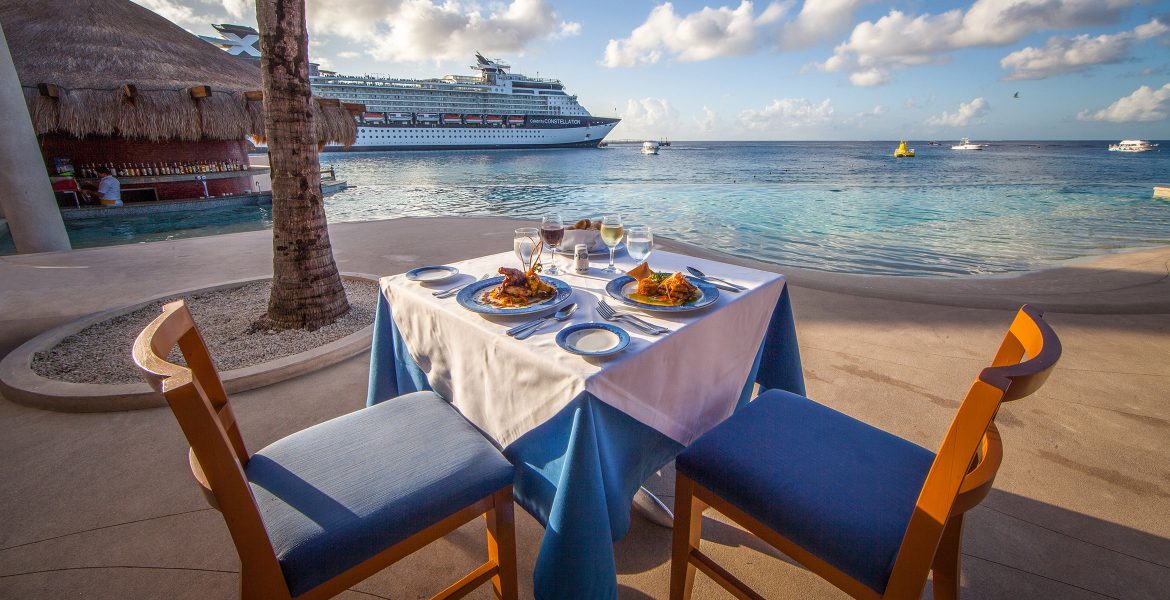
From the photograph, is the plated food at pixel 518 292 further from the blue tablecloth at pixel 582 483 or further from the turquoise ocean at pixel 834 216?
the turquoise ocean at pixel 834 216

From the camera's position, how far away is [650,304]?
1253 millimetres

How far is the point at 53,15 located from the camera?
354 inches

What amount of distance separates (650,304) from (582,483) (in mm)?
512

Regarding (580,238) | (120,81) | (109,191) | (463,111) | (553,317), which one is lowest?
(109,191)

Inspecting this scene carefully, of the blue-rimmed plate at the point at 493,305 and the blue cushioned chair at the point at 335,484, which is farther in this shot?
the blue-rimmed plate at the point at 493,305

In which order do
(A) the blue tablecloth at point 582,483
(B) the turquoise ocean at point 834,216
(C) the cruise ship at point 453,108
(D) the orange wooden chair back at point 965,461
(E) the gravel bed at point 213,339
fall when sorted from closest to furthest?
(D) the orange wooden chair back at point 965,461
(A) the blue tablecloth at point 582,483
(E) the gravel bed at point 213,339
(B) the turquoise ocean at point 834,216
(C) the cruise ship at point 453,108

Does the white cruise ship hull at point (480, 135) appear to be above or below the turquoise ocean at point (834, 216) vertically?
above

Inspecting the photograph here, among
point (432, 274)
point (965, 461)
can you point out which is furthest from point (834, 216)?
point (965, 461)

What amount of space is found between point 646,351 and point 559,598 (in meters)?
0.60

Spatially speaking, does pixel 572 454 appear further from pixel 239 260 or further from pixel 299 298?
pixel 239 260

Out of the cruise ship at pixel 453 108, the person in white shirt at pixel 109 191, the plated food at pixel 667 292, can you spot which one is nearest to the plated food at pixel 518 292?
the plated food at pixel 667 292

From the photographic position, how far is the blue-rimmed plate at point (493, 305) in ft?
3.93

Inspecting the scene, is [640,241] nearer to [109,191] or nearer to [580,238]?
[580,238]

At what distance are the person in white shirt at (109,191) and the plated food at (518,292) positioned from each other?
1208cm
